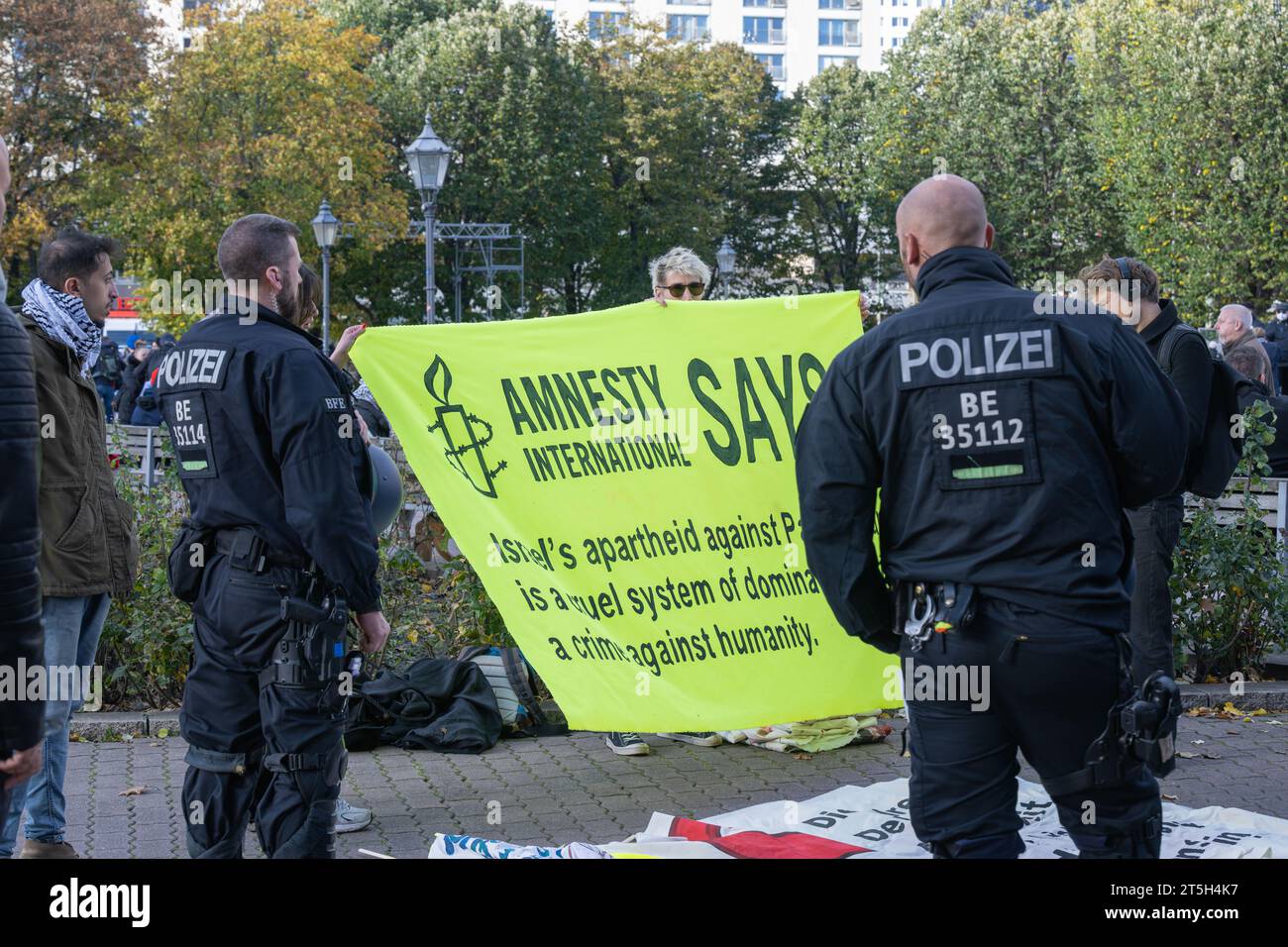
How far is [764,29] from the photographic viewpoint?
119 metres

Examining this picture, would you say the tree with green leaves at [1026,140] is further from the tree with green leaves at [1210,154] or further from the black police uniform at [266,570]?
the black police uniform at [266,570]

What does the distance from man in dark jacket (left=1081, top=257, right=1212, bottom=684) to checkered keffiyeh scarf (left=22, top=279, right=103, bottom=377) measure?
4.40 m

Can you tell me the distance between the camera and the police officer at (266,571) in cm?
418

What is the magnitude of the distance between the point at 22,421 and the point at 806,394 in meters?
4.38

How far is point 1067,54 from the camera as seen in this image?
45312 mm

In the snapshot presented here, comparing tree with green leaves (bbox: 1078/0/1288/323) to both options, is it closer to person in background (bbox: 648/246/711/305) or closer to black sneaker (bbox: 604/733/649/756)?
person in background (bbox: 648/246/711/305)

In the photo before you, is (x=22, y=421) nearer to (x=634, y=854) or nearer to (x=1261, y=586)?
(x=634, y=854)

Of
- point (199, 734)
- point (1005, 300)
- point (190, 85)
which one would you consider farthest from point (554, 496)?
point (190, 85)

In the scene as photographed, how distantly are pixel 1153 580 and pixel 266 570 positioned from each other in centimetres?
417

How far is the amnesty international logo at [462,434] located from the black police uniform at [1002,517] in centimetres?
Answer: 295

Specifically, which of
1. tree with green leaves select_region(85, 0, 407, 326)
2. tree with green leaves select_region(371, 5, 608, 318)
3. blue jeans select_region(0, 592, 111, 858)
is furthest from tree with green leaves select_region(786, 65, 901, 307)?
blue jeans select_region(0, 592, 111, 858)

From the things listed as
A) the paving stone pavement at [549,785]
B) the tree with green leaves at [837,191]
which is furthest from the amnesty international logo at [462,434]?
the tree with green leaves at [837,191]

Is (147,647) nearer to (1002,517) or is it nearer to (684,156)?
(1002,517)

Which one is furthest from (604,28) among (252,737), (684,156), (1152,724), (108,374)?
(1152,724)
